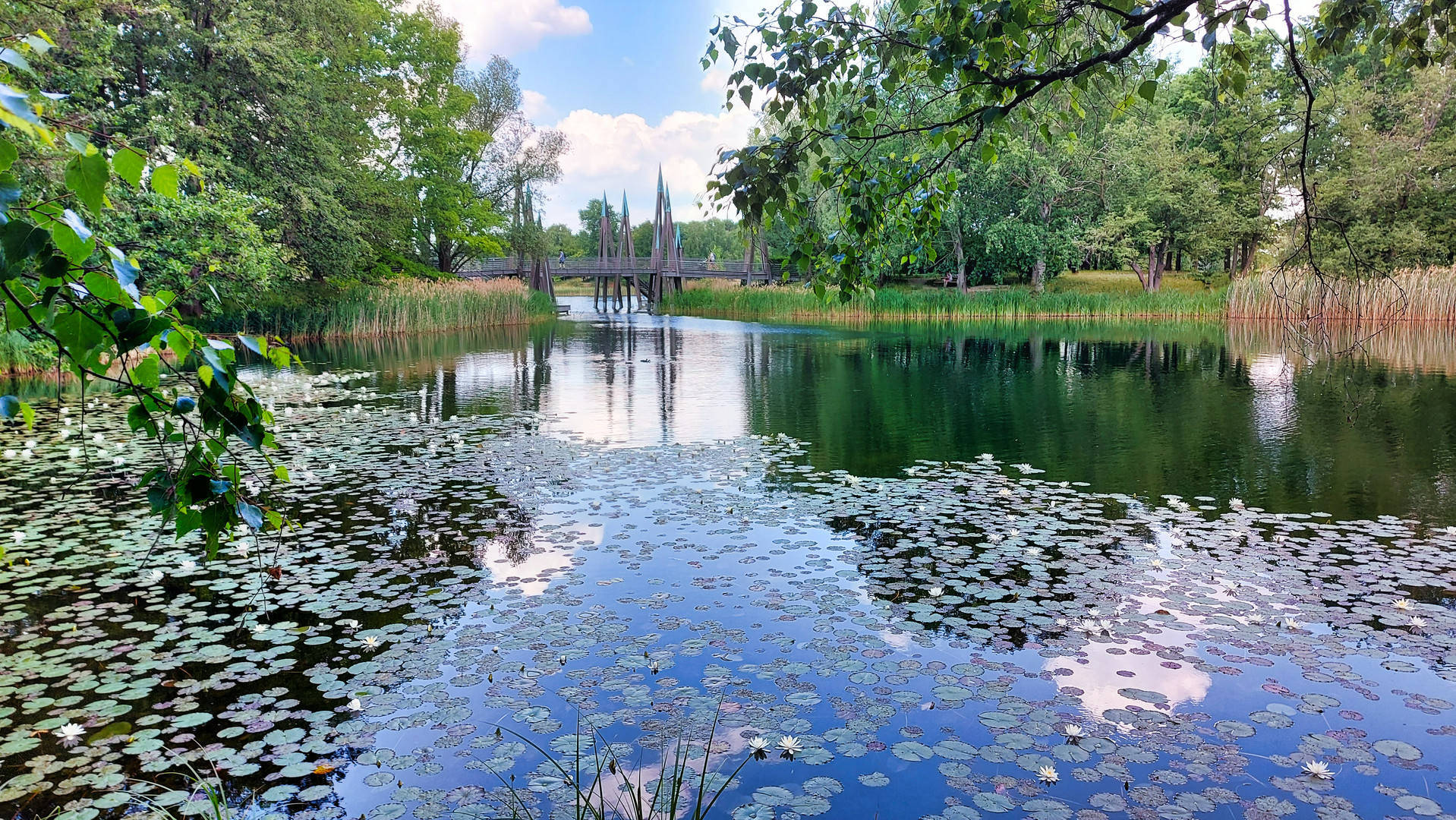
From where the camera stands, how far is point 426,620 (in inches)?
220

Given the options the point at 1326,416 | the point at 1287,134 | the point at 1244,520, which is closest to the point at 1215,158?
the point at 1287,134

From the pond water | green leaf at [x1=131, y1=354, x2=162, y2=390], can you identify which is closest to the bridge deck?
the pond water

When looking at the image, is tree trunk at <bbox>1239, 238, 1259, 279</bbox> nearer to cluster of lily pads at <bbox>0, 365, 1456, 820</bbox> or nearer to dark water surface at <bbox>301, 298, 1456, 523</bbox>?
dark water surface at <bbox>301, 298, 1456, 523</bbox>

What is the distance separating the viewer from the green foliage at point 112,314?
5.39 ft

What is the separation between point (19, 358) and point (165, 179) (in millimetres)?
19379

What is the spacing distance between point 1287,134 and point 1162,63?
49.1 metres

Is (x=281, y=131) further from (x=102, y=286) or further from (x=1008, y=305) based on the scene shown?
(x=1008, y=305)

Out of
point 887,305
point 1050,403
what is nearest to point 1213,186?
point 887,305

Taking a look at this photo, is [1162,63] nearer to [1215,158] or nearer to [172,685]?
[172,685]

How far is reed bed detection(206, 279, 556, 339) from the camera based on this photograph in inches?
1177

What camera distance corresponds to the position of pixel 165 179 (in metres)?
1.83

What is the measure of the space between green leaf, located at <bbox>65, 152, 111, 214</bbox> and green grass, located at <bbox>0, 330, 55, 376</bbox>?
18.4 metres

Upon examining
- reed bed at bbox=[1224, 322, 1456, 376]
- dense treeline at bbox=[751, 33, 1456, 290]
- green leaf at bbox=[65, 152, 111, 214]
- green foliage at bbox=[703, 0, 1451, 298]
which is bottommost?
reed bed at bbox=[1224, 322, 1456, 376]

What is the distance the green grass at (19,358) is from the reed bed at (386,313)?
34.0 feet
